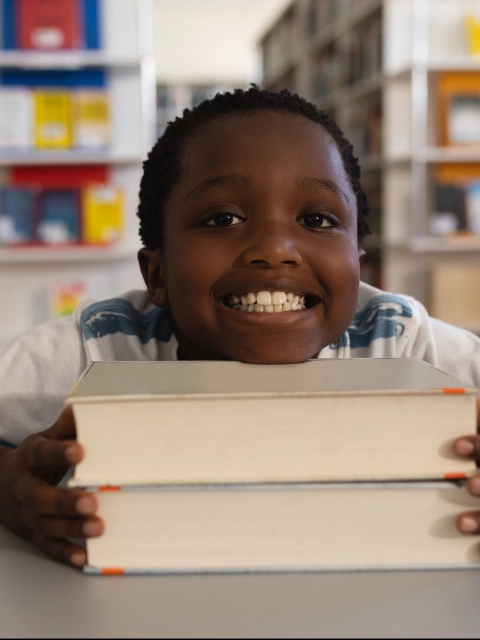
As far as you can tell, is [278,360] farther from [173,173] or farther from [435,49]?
[435,49]

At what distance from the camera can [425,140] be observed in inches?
157

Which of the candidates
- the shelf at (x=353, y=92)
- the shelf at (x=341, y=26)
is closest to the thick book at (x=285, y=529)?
the shelf at (x=353, y=92)

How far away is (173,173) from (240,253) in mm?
191

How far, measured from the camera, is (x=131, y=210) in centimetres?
352

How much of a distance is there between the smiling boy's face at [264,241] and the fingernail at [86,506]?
296 millimetres

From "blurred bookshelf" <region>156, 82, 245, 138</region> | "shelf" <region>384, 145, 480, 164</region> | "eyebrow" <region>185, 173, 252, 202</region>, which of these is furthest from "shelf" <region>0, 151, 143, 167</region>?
"blurred bookshelf" <region>156, 82, 245, 138</region>

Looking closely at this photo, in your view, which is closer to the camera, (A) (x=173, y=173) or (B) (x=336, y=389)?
(B) (x=336, y=389)

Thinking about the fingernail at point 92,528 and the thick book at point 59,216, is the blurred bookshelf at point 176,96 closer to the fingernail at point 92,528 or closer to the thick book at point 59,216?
the thick book at point 59,216

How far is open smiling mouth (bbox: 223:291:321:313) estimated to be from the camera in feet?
2.60

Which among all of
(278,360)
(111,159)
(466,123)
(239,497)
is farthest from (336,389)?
(466,123)

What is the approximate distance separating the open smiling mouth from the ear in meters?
0.16

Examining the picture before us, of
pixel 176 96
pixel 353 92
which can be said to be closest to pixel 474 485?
pixel 353 92

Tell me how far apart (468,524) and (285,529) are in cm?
13

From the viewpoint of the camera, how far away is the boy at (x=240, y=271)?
30.3 inches
